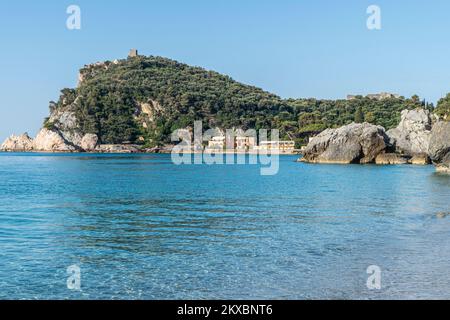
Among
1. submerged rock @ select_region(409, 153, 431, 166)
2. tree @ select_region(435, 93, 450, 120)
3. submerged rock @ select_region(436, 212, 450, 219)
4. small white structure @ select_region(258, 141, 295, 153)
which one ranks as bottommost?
submerged rock @ select_region(436, 212, 450, 219)

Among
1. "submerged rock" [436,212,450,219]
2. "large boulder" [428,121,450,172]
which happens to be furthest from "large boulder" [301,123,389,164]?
"submerged rock" [436,212,450,219]

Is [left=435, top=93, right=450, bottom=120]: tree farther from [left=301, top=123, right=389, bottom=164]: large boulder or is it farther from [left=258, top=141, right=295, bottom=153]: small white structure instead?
[left=258, top=141, right=295, bottom=153]: small white structure

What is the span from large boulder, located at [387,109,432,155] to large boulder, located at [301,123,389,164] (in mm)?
7776

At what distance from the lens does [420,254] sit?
1775 cm

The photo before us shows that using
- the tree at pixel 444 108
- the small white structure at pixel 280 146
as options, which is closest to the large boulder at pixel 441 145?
the tree at pixel 444 108

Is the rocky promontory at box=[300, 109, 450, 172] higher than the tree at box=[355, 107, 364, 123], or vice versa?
the tree at box=[355, 107, 364, 123]

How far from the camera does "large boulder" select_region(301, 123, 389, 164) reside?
92.6 m

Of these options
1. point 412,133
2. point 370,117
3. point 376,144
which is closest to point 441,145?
point 376,144

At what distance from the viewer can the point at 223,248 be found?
750 inches

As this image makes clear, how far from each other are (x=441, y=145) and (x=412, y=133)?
133ft

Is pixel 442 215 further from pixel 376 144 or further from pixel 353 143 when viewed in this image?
pixel 376 144
